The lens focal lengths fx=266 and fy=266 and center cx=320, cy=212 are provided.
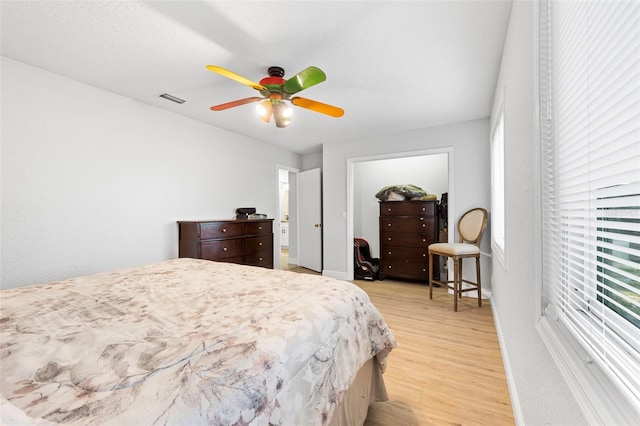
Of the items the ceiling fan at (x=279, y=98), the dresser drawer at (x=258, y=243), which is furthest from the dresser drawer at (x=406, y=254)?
the ceiling fan at (x=279, y=98)

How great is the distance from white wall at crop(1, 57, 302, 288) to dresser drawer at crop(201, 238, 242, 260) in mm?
460

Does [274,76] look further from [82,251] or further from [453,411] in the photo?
[453,411]

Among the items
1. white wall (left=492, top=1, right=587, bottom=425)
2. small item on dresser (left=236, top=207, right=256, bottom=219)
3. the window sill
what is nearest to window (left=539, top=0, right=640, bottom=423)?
the window sill

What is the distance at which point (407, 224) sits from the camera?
4.22 meters

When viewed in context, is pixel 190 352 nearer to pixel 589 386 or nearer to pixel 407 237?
pixel 589 386

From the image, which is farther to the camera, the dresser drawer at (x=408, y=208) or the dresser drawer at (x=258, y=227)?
the dresser drawer at (x=408, y=208)

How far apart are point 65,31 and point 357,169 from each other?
4.35m

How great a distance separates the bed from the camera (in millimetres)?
600

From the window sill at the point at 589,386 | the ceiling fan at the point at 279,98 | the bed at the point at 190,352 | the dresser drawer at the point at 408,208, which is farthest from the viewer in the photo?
the dresser drawer at the point at 408,208

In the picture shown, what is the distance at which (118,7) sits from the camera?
1595 mm

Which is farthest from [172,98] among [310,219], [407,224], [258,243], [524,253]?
[407,224]

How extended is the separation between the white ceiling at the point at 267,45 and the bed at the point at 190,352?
1626 millimetres

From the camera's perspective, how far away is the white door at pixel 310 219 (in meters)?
4.90

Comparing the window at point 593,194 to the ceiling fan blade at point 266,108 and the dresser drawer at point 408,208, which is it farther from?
the dresser drawer at point 408,208
